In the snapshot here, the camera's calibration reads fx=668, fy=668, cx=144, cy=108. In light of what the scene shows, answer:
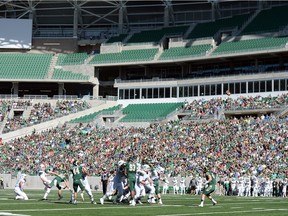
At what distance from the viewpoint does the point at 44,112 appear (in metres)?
67.6

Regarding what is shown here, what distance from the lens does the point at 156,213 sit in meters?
20.1

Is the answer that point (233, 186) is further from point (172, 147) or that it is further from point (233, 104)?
point (233, 104)

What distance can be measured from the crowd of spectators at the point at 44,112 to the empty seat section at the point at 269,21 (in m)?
18.6

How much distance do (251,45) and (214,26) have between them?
8.28 m

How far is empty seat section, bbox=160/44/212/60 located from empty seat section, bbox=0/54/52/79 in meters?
13.8

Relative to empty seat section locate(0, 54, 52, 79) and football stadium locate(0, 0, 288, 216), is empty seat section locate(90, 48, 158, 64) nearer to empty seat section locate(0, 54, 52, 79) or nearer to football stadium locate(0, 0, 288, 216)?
football stadium locate(0, 0, 288, 216)

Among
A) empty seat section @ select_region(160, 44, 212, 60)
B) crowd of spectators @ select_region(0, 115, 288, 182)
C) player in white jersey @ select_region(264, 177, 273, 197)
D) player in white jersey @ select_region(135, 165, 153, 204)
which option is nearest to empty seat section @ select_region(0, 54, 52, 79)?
crowd of spectators @ select_region(0, 115, 288, 182)

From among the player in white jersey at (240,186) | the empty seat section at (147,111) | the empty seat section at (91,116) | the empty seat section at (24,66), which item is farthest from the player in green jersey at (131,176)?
the empty seat section at (24,66)

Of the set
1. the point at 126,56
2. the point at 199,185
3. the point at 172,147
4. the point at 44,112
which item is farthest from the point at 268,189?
the point at 126,56

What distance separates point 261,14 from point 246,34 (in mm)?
3779

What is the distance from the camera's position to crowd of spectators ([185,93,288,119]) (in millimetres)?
57156

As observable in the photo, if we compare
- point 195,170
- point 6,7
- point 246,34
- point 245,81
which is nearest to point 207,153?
point 195,170

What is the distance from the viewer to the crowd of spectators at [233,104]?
57156mm

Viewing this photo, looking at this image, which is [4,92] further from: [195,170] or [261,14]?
[195,170]
